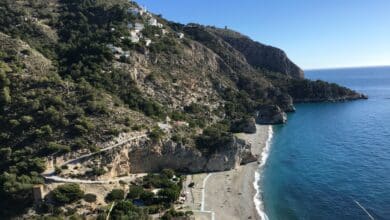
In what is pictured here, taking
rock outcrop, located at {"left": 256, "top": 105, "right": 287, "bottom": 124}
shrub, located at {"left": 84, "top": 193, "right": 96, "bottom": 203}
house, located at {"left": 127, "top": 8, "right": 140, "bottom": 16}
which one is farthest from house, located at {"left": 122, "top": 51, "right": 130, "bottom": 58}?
shrub, located at {"left": 84, "top": 193, "right": 96, "bottom": 203}

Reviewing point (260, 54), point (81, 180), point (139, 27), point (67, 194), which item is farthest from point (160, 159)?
point (260, 54)

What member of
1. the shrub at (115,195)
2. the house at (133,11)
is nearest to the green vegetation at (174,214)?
the shrub at (115,195)

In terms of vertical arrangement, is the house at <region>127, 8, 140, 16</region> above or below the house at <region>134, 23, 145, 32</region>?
above

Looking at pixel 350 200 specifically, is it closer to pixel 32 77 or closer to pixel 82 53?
pixel 32 77

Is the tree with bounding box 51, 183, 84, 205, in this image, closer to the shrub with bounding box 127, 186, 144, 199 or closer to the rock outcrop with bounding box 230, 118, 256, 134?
the shrub with bounding box 127, 186, 144, 199

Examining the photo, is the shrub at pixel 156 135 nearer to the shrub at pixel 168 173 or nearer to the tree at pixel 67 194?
the shrub at pixel 168 173

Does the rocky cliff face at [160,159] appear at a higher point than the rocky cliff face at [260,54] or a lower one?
lower

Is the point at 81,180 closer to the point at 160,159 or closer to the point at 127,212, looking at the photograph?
the point at 127,212
